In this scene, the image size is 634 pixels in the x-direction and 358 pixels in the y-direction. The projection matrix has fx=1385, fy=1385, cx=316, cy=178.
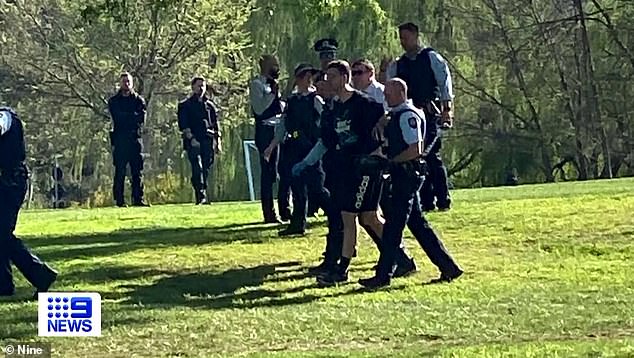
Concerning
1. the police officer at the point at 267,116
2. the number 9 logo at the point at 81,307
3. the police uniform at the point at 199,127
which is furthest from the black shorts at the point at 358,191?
the police uniform at the point at 199,127

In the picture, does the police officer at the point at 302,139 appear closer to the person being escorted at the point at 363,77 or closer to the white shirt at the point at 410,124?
the person being escorted at the point at 363,77

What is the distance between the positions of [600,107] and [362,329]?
109 ft

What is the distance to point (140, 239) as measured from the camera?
16.2 metres

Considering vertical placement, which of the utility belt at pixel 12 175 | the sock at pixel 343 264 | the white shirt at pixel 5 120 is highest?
the white shirt at pixel 5 120

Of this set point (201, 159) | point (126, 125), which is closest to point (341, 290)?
point (126, 125)

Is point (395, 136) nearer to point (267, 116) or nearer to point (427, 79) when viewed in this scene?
point (427, 79)

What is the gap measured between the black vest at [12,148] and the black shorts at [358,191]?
2838mm

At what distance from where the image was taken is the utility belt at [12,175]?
11.4m

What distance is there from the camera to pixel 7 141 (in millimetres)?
11375

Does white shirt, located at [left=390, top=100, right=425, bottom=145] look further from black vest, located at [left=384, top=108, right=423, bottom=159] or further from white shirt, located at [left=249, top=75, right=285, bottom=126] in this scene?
white shirt, located at [left=249, top=75, right=285, bottom=126]

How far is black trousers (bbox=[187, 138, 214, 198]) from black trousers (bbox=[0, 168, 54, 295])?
30.9 ft

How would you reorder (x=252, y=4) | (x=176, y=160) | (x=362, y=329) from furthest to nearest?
1. (x=176, y=160)
2. (x=252, y=4)
3. (x=362, y=329)

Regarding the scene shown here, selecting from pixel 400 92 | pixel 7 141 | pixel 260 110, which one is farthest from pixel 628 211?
pixel 7 141

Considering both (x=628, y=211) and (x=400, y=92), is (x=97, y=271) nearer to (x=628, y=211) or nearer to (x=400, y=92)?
(x=400, y=92)
